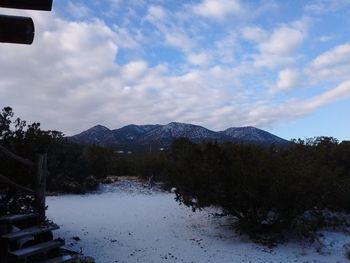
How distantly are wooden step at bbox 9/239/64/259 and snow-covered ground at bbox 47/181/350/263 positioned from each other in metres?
1.25

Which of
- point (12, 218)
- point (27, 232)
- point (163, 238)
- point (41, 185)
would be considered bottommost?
point (163, 238)

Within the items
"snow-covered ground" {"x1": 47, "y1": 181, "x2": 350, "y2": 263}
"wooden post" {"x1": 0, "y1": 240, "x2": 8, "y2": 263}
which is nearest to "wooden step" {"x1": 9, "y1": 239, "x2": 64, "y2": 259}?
"wooden post" {"x1": 0, "y1": 240, "x2": 8, "y2": 263}

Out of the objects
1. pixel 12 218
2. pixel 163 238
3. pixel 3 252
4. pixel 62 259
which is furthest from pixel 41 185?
pixel 163 238

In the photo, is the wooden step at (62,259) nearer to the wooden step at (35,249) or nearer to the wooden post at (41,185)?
the wooden step at (35,249)

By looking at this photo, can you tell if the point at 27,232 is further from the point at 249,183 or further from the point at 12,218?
the point at 249,183

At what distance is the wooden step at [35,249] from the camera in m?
5.53

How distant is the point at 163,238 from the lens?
30.0 feet

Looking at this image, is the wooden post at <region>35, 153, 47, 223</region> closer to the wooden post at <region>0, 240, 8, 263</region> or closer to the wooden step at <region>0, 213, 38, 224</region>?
the wooden step at <region>0, 213, 38, 224</region>

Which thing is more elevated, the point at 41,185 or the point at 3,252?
the point at 41,185

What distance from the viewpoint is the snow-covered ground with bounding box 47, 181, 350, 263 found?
7793mm

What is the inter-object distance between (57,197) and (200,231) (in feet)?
24.1

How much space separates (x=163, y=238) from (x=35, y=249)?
3741 mm

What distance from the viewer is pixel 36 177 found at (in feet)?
23.9

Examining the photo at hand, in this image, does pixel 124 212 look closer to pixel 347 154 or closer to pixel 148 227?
pixel 148 227
